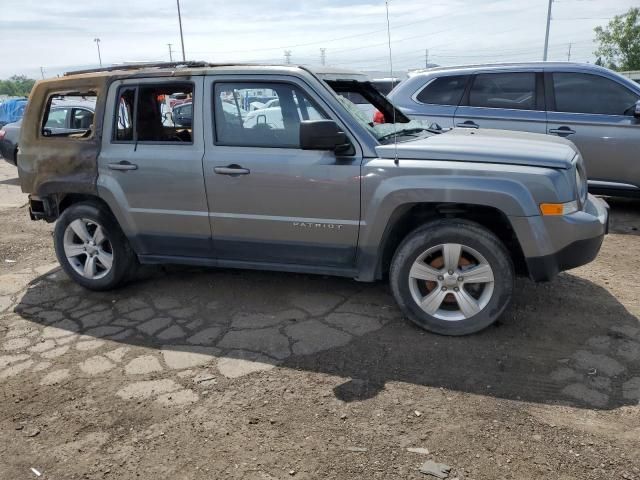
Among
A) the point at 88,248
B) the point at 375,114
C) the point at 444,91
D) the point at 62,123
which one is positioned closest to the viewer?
the point at 375,114

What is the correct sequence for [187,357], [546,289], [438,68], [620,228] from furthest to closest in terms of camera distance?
[438,68], [620,228], [546,289], [187,357]

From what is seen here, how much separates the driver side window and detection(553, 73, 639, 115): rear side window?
4.07 m

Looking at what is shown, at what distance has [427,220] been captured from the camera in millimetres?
3920

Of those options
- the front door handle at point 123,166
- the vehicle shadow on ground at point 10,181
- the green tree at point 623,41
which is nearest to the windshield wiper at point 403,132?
the front door handle at point 123,166

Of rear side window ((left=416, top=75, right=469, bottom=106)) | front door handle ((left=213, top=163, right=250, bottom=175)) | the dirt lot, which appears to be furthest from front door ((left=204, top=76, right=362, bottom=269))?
rear side window ((left=416, top=75, right=469, bottom=106))

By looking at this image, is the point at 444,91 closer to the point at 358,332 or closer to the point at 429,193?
the point at 429,193

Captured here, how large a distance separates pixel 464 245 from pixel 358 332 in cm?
98

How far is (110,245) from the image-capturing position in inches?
187

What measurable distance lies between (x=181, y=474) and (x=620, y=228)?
572cm

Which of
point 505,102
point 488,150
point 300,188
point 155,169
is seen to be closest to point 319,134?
point 300,188

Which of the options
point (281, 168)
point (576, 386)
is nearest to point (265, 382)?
point (281, 168)

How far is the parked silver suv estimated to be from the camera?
6348mm

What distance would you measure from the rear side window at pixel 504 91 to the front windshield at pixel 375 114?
2504 mm

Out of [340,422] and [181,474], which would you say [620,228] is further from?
[181,474]
